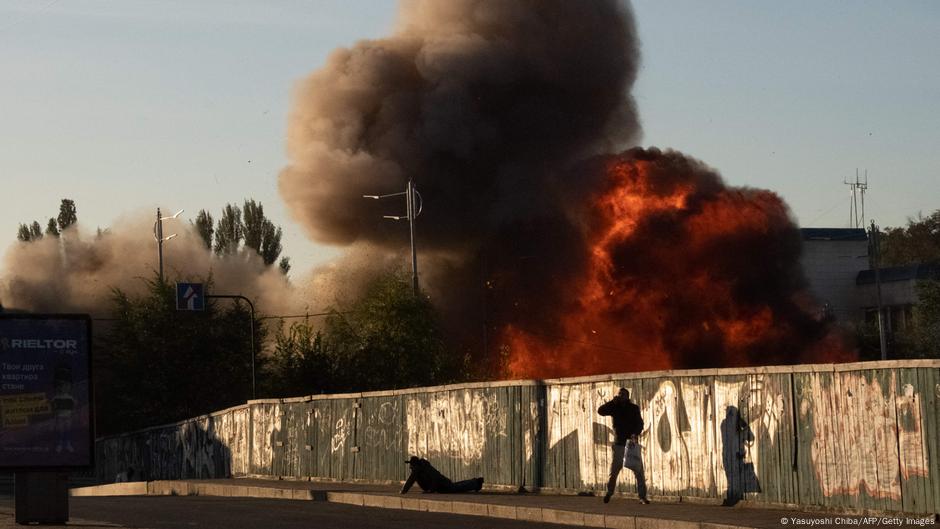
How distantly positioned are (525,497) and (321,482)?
9981 millimetres

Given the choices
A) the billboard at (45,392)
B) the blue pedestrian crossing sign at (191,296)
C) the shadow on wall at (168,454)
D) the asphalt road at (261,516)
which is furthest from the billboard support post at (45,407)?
the blue pedestrian crossing sign at (191,296)

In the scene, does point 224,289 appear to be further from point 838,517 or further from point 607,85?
point 838,517

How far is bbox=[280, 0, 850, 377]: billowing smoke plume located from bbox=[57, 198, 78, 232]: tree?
117 feet

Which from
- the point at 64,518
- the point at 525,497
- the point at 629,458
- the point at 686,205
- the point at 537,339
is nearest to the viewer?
the point at 64,518

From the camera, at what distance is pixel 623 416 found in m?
19.8

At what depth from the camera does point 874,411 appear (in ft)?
54.3

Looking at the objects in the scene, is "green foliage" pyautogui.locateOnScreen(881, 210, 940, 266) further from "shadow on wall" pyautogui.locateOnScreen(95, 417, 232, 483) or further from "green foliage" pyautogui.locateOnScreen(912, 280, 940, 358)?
"shadow on wall" pyautogui.locateOnScreen(95, 417, 232, 483)

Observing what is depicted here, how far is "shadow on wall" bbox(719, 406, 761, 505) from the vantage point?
18.8m

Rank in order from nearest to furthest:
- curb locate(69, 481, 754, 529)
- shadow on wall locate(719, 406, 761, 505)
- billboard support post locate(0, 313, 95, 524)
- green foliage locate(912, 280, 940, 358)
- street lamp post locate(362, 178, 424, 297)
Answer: curb locate(69, 481, 754, 529) → billboard support post locate(0, 313, 95, 524) → shadow on wall locate(719, 406, 761, 505) → street lamp post locate(362, 178, 424, 297) → green foliage locate(912, 280, 940, 358)

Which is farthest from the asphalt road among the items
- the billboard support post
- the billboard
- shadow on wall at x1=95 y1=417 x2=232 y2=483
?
shadow on wall at x1=95 y1=417 x2=232 y2=483

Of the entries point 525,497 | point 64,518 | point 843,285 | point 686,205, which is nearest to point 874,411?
point 525,497

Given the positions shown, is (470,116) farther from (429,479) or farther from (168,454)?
(429,479)

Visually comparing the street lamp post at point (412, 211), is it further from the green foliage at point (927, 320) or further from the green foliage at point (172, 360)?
the green foliage at point (927, 320)

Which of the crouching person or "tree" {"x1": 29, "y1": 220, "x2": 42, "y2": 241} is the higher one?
"tree" {"x1": 29, "y1": 220, "x2": 42, "y2": 241}
